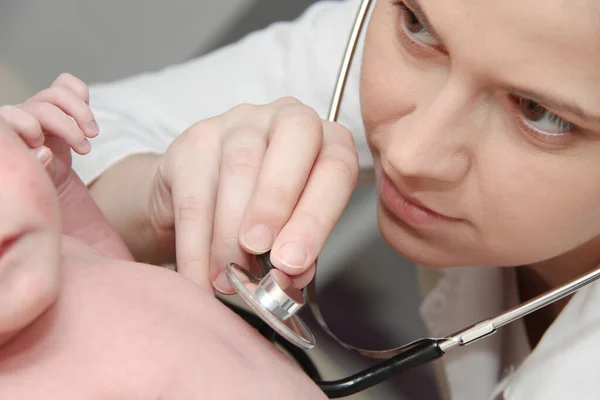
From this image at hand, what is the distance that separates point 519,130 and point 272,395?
0.86ft

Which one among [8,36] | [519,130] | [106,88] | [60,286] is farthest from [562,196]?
[8,36]

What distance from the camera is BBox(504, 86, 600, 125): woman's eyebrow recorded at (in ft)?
1.42

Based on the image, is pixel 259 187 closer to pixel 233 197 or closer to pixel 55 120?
pixel 233 197

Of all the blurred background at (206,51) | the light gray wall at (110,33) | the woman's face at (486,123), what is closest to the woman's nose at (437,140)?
the woman's face at (486,123)

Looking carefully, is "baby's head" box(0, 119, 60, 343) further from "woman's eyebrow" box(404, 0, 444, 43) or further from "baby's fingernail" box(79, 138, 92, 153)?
"woman's eyebrow" box(404, 0, 444, 43)

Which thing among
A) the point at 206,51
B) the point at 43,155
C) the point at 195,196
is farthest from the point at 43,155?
the point at 206,51

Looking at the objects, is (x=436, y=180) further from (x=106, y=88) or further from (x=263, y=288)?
(x=106, y=88)

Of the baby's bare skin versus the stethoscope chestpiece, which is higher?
the stethoscope chestpiece

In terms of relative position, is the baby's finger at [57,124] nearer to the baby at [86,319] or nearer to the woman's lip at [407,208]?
the baby at [86,319]

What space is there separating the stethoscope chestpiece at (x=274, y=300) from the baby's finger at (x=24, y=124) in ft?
0.55

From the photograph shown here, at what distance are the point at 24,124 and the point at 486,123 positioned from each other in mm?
333

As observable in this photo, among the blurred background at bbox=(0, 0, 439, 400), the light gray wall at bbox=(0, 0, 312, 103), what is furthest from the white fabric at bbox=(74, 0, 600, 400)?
the light gray wall at bbox=(0, 0, 312, 103)

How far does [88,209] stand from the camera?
564mm

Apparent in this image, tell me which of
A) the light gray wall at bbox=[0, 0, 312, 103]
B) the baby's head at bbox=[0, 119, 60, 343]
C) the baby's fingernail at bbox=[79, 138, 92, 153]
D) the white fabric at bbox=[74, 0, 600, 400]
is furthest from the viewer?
the light gray wall at bbox=[0, 0, 312, 103]
